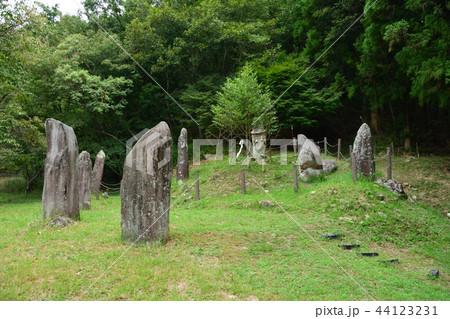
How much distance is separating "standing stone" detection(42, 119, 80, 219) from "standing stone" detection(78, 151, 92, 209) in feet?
12.1

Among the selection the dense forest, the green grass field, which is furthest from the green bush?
the green grass field

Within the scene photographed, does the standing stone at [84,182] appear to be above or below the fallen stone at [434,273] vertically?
above

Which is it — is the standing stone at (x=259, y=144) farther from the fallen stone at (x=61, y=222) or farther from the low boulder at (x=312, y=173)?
the fallen stone at (x=61, y=222)

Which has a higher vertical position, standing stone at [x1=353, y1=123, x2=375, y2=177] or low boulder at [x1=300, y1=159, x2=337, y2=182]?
standing stone at [x1=353, y1=123, x2=375, y2=177]

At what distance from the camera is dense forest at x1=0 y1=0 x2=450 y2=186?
51.1 feet

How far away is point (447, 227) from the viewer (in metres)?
8.27

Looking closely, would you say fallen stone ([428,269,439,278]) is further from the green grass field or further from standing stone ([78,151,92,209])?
standing stone ([78,151,92,209])

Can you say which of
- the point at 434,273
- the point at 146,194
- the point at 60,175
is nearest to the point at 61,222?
the point at 60,175

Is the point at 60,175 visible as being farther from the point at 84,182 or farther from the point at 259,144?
the point at 259,144

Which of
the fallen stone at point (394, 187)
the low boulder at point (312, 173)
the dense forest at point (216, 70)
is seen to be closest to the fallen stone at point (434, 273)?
the fallen stone at point (394, 187)

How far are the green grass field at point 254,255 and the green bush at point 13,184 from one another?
15999 mm

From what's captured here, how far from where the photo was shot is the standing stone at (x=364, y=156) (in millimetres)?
10664

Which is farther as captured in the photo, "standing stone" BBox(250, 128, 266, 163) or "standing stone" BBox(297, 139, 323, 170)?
"standing stone" BBox(250, 128, 266, 163)

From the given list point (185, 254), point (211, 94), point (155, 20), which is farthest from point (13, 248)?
point (155, 20)
